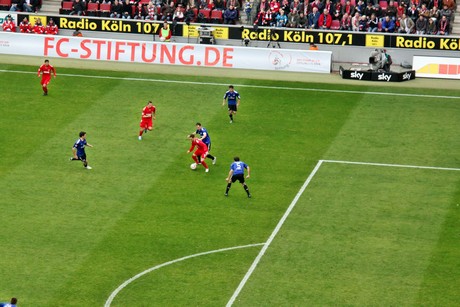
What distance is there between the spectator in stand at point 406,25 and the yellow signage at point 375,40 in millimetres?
1653

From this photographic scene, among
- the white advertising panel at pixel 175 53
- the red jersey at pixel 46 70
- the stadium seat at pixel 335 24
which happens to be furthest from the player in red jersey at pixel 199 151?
the stadium seat at pixel 335 24

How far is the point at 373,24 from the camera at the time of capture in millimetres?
72250

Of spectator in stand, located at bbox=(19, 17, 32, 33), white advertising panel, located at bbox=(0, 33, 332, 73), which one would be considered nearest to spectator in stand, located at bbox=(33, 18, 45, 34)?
spectator in stand, located at bbox=(19, 17, 32, 33)

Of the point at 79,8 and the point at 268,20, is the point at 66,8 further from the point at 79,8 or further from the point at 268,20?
the point at 268,20

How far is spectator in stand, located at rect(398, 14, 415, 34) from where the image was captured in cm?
7144

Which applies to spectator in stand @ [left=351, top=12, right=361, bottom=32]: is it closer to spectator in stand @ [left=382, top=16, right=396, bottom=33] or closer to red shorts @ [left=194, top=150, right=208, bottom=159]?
spectator in stand @ [left=382, top=16, right=396, bottom=33]

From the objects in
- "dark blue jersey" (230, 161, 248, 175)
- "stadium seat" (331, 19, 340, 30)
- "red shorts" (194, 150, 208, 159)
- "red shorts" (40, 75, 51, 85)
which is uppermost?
"stadium seat" (331, 19, 340, 30)

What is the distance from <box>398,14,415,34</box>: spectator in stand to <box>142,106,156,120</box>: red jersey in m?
24.5

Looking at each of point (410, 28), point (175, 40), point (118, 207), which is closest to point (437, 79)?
point (410, 28)

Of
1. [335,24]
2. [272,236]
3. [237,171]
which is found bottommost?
[272,236]

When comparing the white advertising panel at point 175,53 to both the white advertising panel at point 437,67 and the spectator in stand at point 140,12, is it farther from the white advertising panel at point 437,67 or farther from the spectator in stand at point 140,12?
the spectator in stand at point 140,12

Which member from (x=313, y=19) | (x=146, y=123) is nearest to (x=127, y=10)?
(x=313, y=19)

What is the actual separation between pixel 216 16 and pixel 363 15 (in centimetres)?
998

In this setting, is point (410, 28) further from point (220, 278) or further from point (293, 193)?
point (220, 278)
